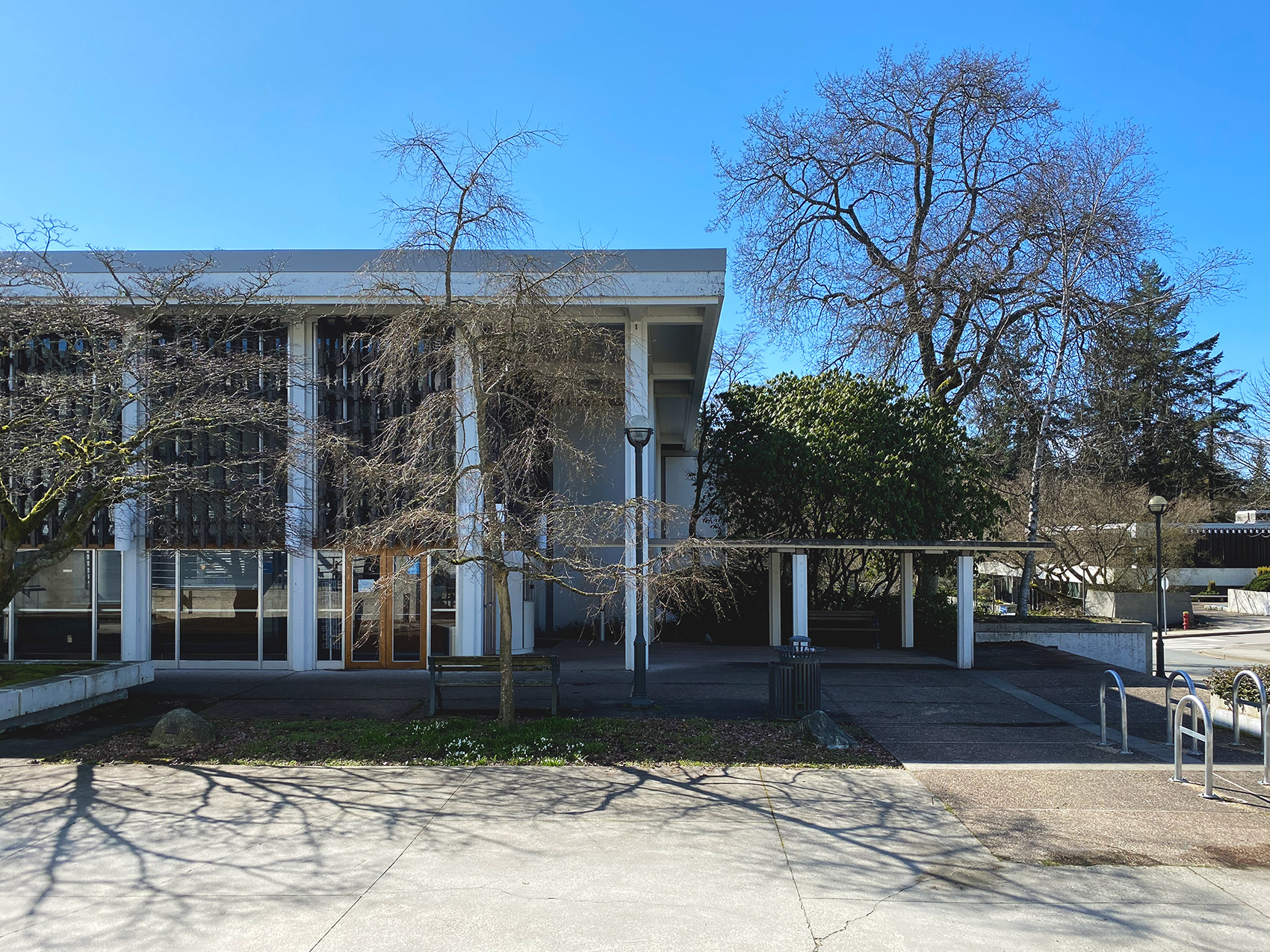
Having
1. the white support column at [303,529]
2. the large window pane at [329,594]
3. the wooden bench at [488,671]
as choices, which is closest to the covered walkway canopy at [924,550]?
the wooden bench at [488,671]

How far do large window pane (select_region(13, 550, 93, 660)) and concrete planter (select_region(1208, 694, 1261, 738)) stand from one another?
56.4 ft

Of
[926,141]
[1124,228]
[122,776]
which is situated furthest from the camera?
[926,141]

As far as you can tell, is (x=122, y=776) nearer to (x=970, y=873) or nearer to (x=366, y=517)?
(x=366, y=517)

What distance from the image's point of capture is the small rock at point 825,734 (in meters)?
10.1

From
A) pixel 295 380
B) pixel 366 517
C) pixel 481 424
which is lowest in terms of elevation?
pixel 366 517

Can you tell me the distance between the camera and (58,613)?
16172 mm

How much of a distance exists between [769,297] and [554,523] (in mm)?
16724

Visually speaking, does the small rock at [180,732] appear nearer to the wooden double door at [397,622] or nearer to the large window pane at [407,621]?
the wooden double door at [397,622]

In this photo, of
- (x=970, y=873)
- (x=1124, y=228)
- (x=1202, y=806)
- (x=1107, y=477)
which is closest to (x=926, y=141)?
(x=1124, y=228)

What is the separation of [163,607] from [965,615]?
47.1 ft

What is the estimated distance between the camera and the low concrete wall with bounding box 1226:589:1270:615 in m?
36.7

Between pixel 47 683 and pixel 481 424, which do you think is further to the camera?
pixel 47 683

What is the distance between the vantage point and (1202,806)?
807 centimetres

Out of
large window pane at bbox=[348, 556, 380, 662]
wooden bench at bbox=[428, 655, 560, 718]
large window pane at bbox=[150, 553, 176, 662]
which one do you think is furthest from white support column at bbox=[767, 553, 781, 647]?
large window pane at bbox=[150, 553, 176, 662]
